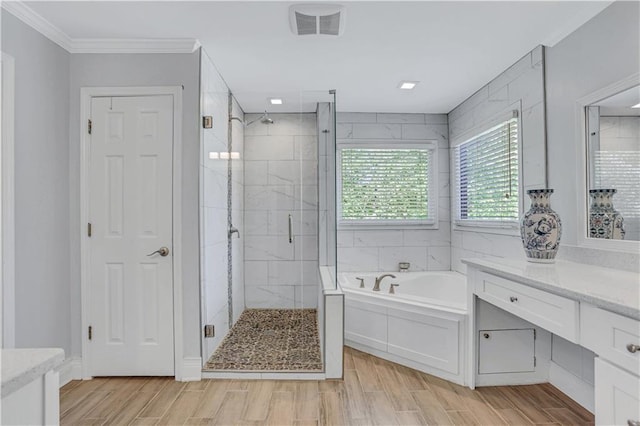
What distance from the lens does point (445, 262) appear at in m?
4.30

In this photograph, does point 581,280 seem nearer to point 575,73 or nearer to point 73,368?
point 575,73

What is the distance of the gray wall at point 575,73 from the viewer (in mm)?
1947

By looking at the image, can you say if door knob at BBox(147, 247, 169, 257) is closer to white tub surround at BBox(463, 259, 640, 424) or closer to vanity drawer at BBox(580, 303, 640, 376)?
white tub surround at BBox(463, 259, 640, 424)

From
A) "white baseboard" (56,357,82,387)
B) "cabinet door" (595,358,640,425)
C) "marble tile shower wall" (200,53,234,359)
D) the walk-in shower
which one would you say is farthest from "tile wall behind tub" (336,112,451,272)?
"cabinet door" (595,358,640,425)

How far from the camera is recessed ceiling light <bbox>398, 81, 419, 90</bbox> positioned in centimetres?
Result: 329

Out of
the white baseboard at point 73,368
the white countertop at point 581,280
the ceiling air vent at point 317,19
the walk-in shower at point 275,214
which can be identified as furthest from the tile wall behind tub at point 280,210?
the white countertop at point 581,280

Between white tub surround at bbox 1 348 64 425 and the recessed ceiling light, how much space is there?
10.4ft

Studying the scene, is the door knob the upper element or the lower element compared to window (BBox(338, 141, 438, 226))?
lower

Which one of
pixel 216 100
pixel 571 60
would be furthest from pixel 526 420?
pixel 216 100

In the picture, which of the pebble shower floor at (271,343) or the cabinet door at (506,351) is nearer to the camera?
the cabinet door at (506,351)

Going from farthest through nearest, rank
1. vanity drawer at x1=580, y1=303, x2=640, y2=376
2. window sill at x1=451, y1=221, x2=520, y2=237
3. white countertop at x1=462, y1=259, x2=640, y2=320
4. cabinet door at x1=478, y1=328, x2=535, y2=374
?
window sill at x1=451, y1=221, x2=520, y2=237, cabinet door at x1=478, y1=328, x2=535, y2=374, white countertop at x1=462, y1=259, x2=640, y2=320, vanity drawer at x1=580, y1=303, x2=640, y2=376

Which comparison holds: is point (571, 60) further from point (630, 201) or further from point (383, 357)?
point (383, 357)

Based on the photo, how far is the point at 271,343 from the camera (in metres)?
3.18

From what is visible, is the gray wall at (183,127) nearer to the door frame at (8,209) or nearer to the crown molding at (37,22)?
the crown molding at (37,22)
